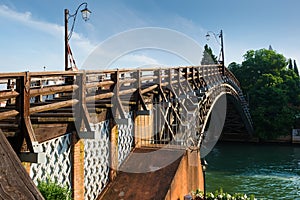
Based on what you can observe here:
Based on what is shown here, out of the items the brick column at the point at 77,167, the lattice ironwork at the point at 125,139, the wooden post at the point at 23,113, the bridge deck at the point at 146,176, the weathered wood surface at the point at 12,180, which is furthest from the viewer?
the lattice ironwork at the point at 125,139

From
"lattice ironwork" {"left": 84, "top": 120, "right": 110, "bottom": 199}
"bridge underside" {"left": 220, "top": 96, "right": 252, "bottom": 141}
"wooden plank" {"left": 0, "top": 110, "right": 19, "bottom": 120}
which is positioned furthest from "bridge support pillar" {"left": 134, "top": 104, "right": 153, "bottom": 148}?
"bridge underside" {"left": 220, "top": 96, "right": 252, "bottom": 141}

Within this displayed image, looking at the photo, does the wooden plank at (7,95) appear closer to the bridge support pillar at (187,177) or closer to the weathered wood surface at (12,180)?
A: the weathered wood surface at (12,180)

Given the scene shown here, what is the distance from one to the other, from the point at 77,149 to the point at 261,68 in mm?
→ 38500

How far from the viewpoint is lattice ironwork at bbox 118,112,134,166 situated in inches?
277

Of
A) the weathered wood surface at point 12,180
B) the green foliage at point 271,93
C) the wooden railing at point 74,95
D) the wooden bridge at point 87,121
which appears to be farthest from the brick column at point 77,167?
the green foliage at point 271,93

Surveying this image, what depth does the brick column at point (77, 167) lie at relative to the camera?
5.16m

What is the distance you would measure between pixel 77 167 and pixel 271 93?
31531mm

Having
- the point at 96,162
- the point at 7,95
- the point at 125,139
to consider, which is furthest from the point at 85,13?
the point at 7,95

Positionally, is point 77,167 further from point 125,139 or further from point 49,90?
point 125,139

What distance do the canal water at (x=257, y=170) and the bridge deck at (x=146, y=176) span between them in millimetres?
10850

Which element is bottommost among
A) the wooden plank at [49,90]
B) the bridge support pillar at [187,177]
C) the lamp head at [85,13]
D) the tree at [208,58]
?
the bridge support pillar at [187,177]

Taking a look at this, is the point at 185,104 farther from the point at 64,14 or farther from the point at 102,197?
the point at 102,197

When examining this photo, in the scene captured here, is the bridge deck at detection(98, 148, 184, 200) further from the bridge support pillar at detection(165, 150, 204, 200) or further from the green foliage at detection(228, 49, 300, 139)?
the green foliage at detection(228, 49, 300, 139)

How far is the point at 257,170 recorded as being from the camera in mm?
21750
